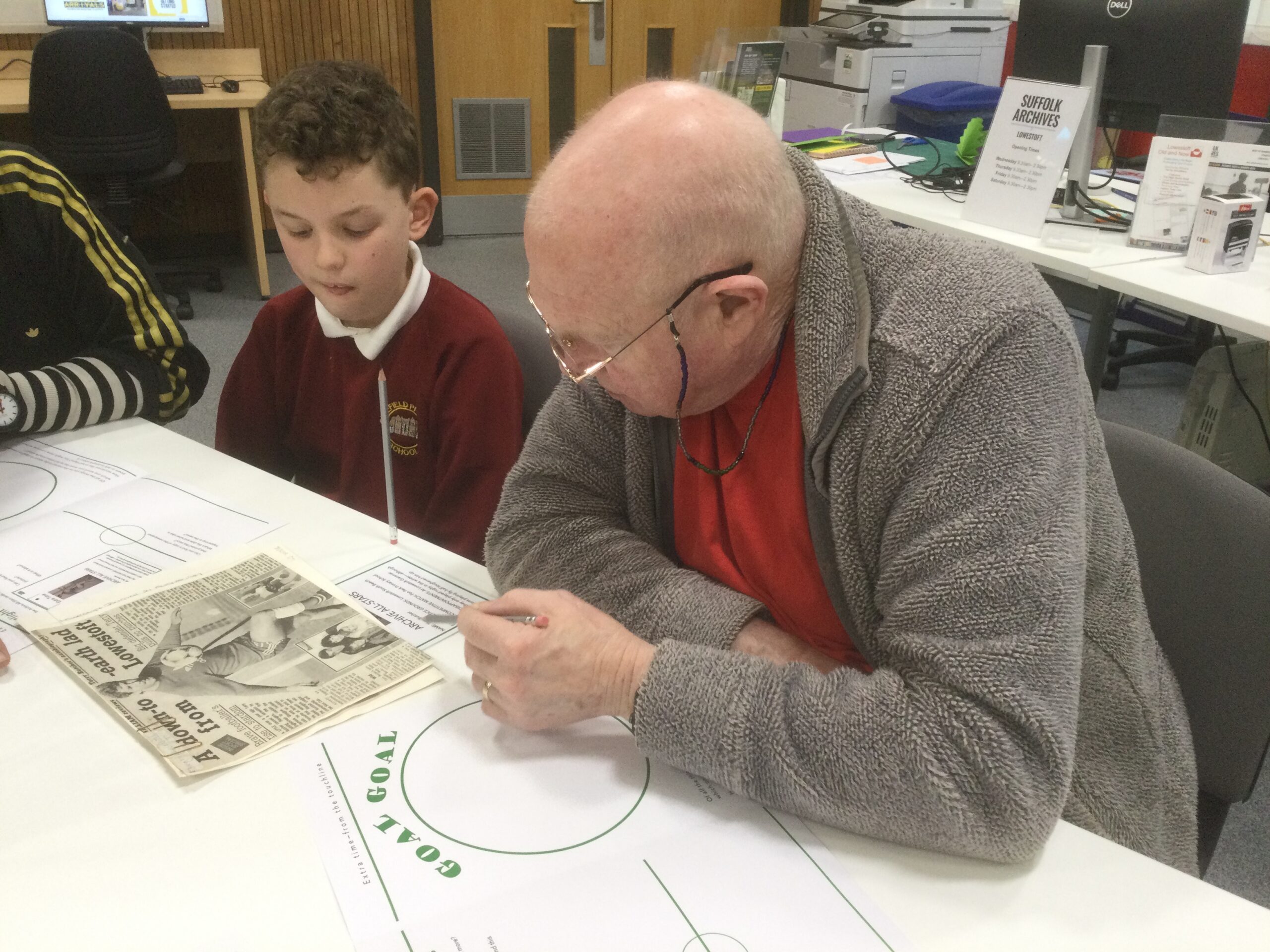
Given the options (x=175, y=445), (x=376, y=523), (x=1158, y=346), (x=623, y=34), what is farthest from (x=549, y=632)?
(x=623, y=34)

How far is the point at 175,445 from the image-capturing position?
132 centimetres

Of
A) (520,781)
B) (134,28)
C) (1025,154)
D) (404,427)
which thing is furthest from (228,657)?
(134,28)

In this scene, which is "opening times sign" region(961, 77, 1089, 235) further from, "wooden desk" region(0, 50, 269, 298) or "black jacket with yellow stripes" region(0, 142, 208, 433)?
"wooden desk" region(0, 50, 269, 298)

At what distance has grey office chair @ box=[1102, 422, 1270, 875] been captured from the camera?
89cm

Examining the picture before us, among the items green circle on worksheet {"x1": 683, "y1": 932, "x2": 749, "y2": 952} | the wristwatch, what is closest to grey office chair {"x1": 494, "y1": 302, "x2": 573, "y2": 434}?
the wristwatch

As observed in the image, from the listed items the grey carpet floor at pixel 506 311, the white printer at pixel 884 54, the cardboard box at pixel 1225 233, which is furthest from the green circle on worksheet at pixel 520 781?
the white printer at pixel 884 54

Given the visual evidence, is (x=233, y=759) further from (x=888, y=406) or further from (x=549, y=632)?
(x=888, y=406)

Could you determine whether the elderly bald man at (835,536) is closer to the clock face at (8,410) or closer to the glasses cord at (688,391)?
the glasses cord at (688,391)

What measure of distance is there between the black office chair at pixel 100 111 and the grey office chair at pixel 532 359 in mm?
2586

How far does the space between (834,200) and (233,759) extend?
26.3 inches

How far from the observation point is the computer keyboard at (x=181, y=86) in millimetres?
3750

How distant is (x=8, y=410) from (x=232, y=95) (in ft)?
9.77

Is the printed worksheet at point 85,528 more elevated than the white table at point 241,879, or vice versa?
the printed worksheet at point 85,528

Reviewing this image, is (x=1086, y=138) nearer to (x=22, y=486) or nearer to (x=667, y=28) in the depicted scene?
(x=22, y=486)
